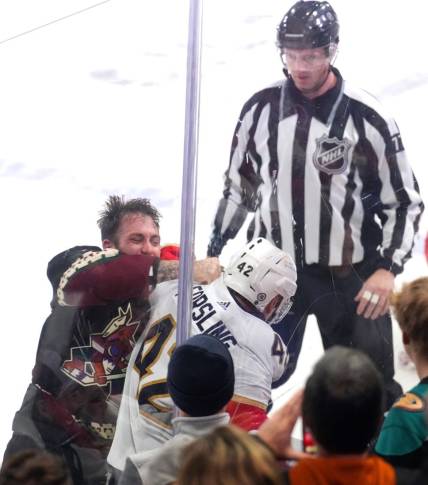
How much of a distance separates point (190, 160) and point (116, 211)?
317mm

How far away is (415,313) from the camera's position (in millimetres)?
1803

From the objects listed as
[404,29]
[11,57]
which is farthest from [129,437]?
[11,57]

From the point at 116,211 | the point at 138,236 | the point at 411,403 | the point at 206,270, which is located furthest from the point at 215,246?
the point at 411,403

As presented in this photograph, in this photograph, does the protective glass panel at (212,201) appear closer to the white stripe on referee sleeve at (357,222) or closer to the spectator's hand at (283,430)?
the white stripe on referee sleeve at (357,222)

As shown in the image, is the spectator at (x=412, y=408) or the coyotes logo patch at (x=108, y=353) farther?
the coyotes logo patch at (x=108, y=353)

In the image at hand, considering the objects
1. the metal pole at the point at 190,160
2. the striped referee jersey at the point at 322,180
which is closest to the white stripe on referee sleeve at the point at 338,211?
the striped referee jersey at the point at 322,180

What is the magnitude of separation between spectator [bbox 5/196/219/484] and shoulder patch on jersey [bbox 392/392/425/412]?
2.66ft

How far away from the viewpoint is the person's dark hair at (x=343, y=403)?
1.51 m

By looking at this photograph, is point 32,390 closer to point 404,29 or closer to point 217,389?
point 217,389

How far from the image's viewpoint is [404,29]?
94.2 inches

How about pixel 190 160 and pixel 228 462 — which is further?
pixel 190 160

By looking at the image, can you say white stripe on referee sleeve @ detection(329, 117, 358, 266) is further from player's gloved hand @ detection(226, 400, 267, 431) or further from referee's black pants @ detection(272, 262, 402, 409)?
player's gloved hand @ detection(226, 400, 267, 431)

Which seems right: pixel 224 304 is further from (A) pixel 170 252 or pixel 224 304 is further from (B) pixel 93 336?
(B) pixel 93 336

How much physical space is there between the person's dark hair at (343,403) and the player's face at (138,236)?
1161 millimetres
